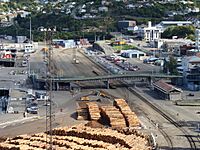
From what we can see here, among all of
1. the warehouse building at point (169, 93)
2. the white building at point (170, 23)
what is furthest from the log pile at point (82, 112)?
the white building at point (170, 23)

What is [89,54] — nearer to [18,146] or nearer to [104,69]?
[104,69]

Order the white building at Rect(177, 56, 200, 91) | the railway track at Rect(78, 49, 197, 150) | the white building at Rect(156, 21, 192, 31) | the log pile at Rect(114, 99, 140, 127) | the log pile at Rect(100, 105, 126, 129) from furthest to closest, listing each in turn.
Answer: the white building at Rect(156, 21, 192, 31)
the white building at Rect(177, 56, 200, 91)
the log pile at Rect(114, 99, 140, 127)
the log pile at Rect(100, 105, 126, 129)
the railway track at Rect(78, 49, 197, 150)

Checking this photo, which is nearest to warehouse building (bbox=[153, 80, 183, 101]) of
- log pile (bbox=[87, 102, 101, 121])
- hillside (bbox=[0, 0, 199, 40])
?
log pile (bbox=[87, 102, 101, 121])

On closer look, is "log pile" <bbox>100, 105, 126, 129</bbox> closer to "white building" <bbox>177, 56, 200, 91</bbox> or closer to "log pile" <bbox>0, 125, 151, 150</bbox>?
"log pile" <bbox>0, 125, 151, 150</bbox>

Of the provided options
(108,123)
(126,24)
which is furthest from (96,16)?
(108,123)

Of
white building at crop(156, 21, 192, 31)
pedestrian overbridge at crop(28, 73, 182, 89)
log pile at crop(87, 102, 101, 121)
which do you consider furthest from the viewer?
white building at crop(156, 21, 192, 31)

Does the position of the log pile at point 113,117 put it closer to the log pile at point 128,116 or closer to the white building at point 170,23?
the log pile at point 128,116

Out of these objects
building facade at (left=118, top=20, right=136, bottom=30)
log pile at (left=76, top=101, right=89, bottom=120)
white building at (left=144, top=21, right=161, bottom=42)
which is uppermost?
building facade at (left=118, top=20, right=136, bottom=30)

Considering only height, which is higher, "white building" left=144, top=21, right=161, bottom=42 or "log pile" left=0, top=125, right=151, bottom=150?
"white building" left=144, top=21, right=161, bottom=42

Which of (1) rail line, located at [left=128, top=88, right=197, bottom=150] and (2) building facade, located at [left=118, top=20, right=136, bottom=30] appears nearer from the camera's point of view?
(1) rail line, located at [left=128, top=88, right=197, bottom=150]
